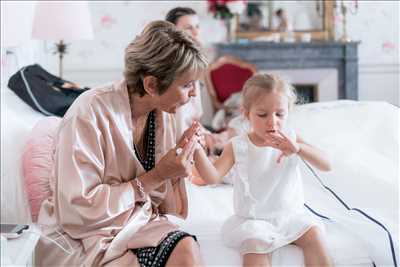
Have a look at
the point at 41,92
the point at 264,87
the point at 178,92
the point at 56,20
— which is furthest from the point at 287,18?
the point at 178,92

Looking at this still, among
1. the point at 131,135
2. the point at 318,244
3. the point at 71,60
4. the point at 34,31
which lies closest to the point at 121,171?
the point at 131,135

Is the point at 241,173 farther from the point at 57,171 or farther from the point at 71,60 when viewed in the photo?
the point at 71,60

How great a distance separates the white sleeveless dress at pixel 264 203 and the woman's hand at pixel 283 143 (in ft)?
0.23

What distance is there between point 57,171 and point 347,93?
317 cm

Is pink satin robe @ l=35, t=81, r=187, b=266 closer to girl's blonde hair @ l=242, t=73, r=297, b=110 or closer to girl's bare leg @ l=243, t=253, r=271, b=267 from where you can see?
girl's bare leg @ l=243, t=253, r=271, b=267

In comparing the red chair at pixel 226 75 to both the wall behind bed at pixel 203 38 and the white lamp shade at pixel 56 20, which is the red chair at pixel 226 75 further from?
the white lamp shade at pixel 56 20

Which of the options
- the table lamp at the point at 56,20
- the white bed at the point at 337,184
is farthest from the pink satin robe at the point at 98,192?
the table lamp at the point at 56,20

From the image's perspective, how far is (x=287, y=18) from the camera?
14.6 ft

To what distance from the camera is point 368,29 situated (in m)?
4.54

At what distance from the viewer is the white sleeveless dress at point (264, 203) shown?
1.70 meters

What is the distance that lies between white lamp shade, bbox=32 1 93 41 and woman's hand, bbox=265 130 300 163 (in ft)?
5.54

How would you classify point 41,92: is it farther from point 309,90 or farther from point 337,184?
point 309,90

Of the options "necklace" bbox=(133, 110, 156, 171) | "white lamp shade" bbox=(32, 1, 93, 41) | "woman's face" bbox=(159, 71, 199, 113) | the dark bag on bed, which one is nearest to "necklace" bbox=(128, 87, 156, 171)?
"necklace" bbox=(133, 110, 156, 171)

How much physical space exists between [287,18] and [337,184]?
2.40m
